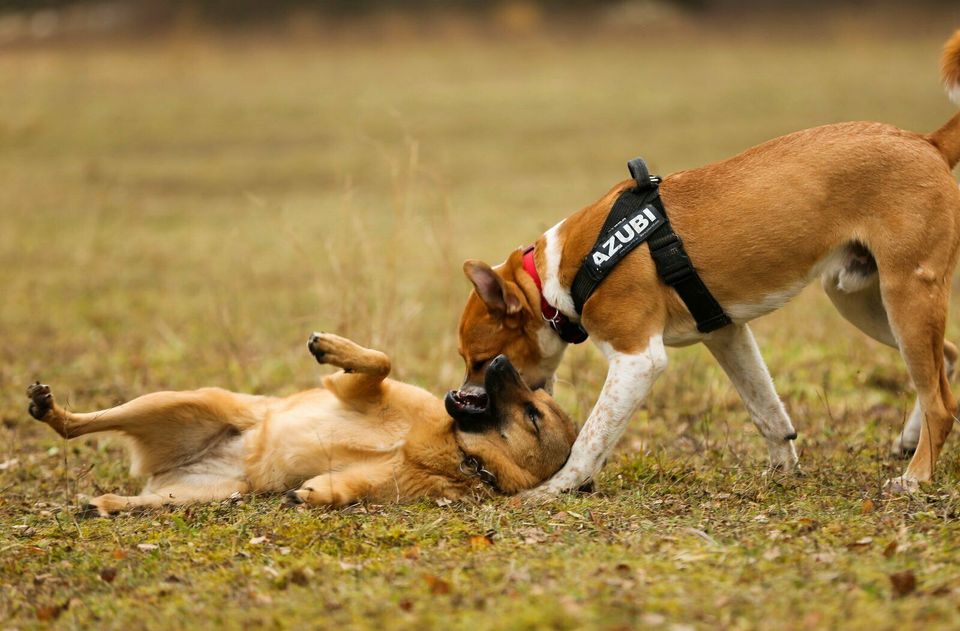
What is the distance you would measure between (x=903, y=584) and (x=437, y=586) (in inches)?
67.2

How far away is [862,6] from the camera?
3778 centimetres

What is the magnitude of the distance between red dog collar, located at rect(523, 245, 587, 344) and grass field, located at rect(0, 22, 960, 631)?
0.81 m

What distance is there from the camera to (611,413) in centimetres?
561

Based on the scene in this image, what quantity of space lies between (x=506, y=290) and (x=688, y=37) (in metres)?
33.3

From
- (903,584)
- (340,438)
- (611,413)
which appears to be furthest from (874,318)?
(340,438)

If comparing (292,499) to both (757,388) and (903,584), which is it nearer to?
(757,388)

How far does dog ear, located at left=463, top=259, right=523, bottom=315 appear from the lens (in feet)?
19.2

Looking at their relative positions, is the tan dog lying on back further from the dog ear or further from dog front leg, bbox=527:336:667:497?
the dog ear

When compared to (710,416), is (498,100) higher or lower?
higher

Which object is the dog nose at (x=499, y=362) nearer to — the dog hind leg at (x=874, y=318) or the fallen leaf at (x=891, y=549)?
the dog hind leg at (x=874, y=318)

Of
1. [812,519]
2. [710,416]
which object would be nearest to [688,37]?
[710,416]

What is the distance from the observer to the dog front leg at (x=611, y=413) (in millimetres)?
5586

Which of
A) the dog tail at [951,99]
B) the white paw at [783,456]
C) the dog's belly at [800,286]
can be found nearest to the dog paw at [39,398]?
the dog's belly at [800,286]

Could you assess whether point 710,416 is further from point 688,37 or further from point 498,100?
point 688,37
